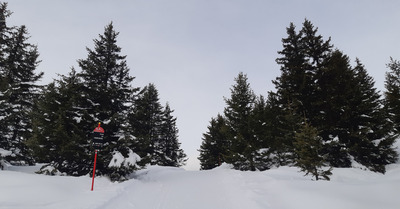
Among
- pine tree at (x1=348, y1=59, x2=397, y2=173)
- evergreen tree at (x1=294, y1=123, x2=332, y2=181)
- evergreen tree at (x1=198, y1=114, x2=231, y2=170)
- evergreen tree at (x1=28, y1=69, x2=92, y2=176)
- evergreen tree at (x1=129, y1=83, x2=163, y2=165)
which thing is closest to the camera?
evergreen tree at (x1=294, y1=123, x2=332, y2=181)

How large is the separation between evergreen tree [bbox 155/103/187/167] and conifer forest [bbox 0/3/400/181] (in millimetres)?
18931

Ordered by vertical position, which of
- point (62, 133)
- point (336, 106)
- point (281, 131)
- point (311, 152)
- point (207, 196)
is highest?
point (336, 106)

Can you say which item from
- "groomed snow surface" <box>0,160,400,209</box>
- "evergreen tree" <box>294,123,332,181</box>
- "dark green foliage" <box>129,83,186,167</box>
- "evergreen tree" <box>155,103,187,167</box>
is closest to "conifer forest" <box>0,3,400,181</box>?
"evergreen tree" <box>294,123,332,181</box>

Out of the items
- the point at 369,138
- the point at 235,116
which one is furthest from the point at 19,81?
the point at 369,138

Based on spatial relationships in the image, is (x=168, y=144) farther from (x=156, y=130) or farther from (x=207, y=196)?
(x=207, y=196)

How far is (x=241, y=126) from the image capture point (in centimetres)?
1845

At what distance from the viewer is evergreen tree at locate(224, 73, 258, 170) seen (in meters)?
17.7

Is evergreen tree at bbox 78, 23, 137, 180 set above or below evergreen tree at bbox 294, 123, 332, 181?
above

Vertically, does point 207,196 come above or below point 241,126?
below

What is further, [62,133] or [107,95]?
[107,95]

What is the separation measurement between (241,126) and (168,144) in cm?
2321

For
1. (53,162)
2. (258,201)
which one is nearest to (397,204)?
(258,201)

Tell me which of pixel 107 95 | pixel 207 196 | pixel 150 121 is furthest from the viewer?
pixel 150 121

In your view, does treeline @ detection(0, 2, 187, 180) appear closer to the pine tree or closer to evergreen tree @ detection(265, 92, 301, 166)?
evergreen tree @ detection(265, 92, 301, 166)
